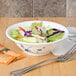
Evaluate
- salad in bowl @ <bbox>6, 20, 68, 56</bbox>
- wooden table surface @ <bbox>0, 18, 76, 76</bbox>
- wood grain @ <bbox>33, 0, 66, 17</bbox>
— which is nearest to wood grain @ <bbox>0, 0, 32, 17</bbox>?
wood grain @ <bbox>33, 0, 66, 17</bbox>

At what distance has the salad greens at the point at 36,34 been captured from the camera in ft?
3.44

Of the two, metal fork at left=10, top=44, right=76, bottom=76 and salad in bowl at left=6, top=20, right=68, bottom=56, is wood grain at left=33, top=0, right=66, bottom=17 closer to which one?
salad in bowl at left=6, top=20, right=68, bottom=56

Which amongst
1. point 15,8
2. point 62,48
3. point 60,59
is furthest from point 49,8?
point 60,59

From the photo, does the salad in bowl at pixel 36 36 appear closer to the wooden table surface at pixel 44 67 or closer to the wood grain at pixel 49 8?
the wooden table surface at pixel 44 67

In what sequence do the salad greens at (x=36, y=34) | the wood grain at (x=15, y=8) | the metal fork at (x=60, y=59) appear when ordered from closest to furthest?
the metal fork at (x=60, y=59) → the salad greens at (x=36, y=34) → the wood grain at (x=15, y=8)

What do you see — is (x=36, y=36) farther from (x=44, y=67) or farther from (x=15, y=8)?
(x=15, y=8)

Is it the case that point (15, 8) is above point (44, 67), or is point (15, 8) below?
above

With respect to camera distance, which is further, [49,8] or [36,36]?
[49,8]

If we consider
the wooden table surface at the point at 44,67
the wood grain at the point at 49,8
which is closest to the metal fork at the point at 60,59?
the wooden table surface at the point at 44,67

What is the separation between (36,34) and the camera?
3.57ft

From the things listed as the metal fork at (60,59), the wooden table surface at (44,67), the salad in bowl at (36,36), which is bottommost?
the wooden table surface at (44,67)

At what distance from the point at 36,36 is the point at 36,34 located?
0.03 m

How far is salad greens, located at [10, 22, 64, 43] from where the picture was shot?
3.44ft

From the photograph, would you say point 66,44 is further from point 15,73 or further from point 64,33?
point 15,73
